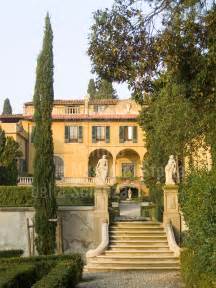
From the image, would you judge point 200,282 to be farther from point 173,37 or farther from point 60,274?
point 173,37

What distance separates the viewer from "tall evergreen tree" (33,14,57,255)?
1880cm

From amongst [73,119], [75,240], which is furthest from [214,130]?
[73,119]

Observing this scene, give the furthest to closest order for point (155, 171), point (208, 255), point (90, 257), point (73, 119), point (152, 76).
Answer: point (73, 119)
point (155, 171)
point (90, 257)
point (152, 76)
point (208, 255)

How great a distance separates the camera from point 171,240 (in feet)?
60.3

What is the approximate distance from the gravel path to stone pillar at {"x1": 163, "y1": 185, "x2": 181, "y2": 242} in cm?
445

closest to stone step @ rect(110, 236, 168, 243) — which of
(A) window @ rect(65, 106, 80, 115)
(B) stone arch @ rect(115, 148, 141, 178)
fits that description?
(A) window @ rect(65, 106, 80, 115)

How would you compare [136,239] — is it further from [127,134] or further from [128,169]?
[128,169]

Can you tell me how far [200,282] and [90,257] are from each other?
27.5 feet

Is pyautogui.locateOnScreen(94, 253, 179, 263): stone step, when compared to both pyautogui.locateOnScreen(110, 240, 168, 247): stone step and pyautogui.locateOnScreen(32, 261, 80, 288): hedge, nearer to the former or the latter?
pyautogui.locateOnScreen(110, 240, 168, 247): stone step

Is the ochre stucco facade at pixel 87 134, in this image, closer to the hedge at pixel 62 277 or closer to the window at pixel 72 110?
the window at pixel 72 110

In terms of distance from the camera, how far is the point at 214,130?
13.8 m

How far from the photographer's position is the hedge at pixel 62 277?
9.36m

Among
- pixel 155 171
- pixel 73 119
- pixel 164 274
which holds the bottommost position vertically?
pixel 164 274

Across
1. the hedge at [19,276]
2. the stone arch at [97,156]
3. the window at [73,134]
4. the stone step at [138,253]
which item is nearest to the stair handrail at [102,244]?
the stone step at [138,253]
